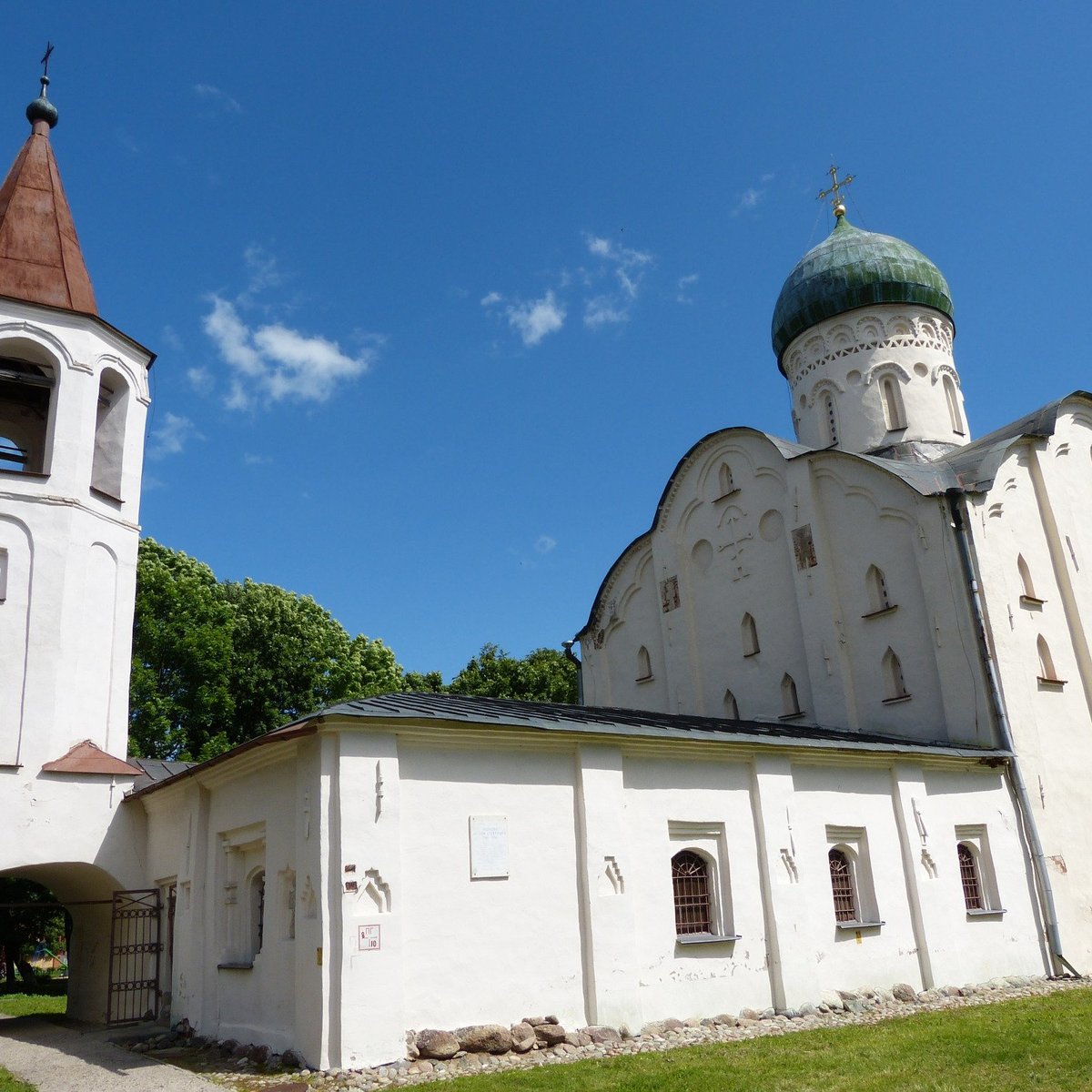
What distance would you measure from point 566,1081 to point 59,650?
9176mm

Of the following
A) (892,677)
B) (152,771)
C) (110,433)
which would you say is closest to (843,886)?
(892,677)

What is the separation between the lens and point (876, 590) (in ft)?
55.5

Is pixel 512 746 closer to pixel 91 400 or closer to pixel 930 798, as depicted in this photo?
pixel 930 798

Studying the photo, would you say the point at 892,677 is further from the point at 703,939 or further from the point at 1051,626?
the point at 703,939

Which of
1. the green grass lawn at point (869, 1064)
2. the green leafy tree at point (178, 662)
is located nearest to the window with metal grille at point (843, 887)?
the green grass lawn at point (869, 1064)

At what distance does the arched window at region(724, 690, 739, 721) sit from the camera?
18.7 metres

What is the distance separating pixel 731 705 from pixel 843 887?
18.9 feet

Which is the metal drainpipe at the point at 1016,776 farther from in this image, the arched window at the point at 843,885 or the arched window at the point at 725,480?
the arched window at the point at 725,480

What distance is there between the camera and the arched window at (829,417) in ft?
71.6

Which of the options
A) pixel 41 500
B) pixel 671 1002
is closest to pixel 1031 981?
pixel 671 1002

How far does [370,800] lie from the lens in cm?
962

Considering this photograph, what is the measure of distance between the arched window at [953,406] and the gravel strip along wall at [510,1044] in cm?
1224

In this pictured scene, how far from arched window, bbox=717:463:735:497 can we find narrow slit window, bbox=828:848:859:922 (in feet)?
25.9

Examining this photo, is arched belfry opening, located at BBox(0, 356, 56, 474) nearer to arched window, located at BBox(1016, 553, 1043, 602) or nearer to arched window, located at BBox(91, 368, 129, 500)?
arched window, located at BBox(91, 368, 129, 500)
